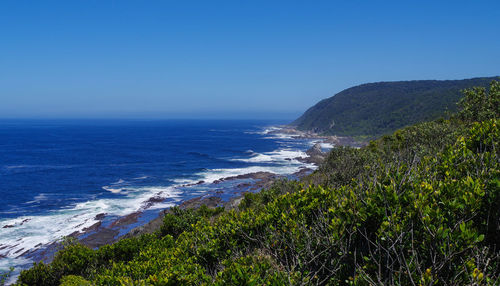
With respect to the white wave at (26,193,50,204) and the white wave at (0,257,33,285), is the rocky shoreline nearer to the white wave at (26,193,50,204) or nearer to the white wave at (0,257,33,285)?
the white wave at (0,257,33,285)

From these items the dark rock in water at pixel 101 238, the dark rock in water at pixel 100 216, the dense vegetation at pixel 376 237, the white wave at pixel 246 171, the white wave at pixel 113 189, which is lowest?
the dark rock in water at pixel 101 238

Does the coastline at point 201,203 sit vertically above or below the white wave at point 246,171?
below

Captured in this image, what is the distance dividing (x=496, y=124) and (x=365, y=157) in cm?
2281

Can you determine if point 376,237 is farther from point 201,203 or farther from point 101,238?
point 201,203

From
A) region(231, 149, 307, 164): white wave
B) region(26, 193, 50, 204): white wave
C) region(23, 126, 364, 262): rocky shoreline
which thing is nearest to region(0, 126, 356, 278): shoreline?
region(23, 126, 364, 262): rocky shoreline

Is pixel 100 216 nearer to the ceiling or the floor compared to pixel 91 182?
nearer to the floor

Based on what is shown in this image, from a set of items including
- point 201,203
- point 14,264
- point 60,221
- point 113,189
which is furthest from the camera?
point 113,189

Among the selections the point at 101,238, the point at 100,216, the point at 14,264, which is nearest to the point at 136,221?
the point at 100,216

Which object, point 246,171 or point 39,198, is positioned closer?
point 39,198

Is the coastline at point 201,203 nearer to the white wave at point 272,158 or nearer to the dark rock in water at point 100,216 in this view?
the dark rock in water at point 100,216

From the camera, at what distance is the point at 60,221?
42500 millimetres

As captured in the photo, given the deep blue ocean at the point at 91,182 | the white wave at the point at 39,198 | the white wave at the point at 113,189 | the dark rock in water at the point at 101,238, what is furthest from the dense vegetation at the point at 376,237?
the white wave at the point at 113,189

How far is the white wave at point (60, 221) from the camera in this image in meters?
35.9

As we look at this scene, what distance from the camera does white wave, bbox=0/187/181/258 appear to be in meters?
35.9
